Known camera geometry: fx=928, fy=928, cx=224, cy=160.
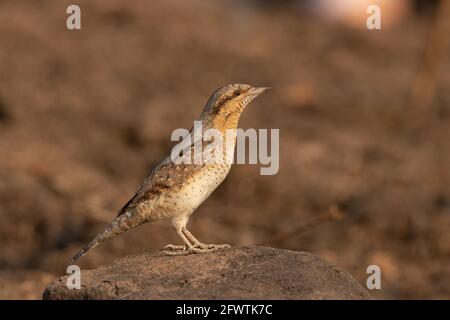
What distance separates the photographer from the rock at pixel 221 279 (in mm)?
6395

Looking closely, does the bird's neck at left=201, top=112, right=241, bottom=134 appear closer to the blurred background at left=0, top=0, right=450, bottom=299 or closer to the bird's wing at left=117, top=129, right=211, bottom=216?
the bird's wing at left=117, top=129, right=211, bottom=216

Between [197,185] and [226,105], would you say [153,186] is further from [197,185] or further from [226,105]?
[226,105]

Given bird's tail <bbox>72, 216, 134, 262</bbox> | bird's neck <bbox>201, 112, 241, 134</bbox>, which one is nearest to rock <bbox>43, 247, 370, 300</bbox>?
bird's tail <bbox>72, 216, 134, 262</bbox>

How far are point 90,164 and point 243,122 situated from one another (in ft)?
11.7

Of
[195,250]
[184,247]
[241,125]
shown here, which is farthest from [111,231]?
[241,125]

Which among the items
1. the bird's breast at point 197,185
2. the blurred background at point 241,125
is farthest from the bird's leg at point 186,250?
the blurred background at point 241,125

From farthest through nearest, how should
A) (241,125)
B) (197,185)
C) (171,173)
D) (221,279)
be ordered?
(241,125) < (171,173) < (197,185) < (221,279)

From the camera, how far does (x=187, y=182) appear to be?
24.3 feet

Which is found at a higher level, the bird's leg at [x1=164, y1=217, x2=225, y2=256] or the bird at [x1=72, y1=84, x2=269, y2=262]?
the bird at [x1=72, y1=84, x2=269, y2=262]

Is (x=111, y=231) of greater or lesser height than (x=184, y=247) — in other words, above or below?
above

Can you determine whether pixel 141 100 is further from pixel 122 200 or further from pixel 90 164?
pixel 122 200

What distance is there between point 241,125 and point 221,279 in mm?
11961

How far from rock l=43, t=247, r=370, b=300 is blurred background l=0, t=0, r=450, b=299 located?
3792 millimetres

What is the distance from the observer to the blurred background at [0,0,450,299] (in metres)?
14.1
